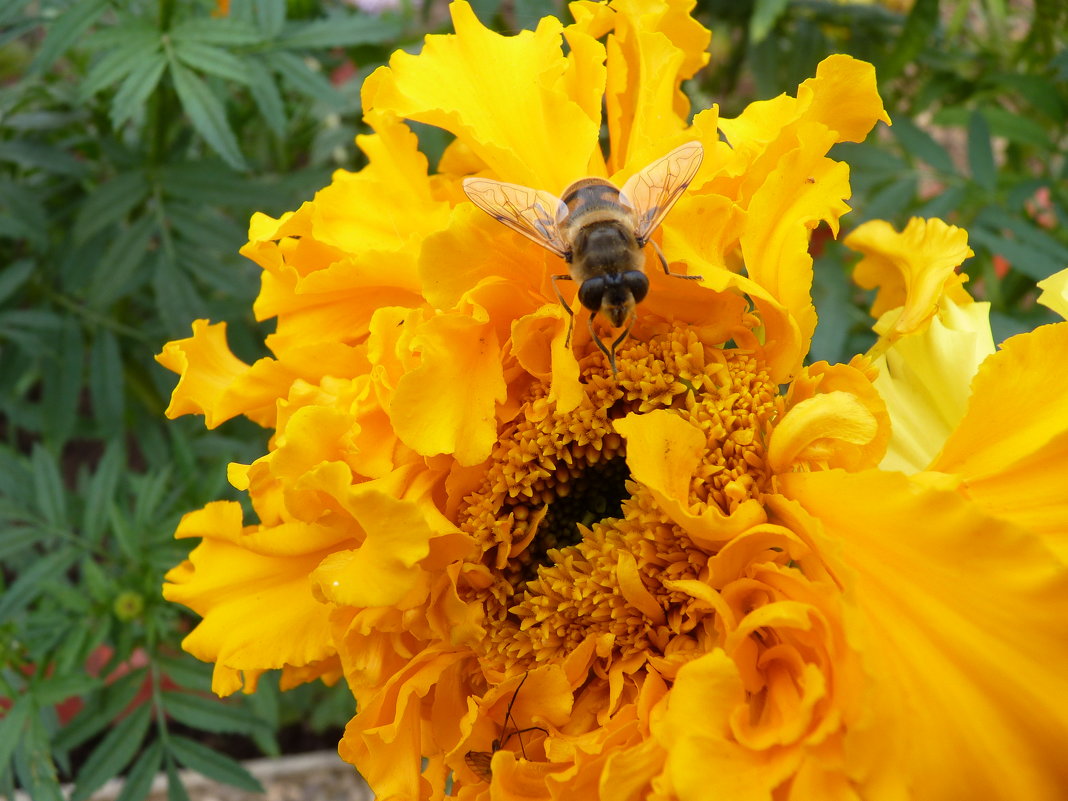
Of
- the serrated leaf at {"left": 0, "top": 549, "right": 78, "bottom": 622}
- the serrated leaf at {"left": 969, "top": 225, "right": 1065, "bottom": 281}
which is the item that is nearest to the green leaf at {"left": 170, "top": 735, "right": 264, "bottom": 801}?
the serrated leaf at {"left": 0, "top": 549, "right": 78, "bottom": 622}

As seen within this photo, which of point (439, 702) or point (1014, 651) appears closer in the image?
point (1014, 651)

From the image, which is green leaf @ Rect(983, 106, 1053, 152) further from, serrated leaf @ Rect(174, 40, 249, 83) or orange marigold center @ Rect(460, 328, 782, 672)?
serrated leaf @ Rect(174, 40, 249, 83)

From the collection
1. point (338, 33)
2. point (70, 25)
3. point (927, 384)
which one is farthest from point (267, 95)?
point (927, 384)

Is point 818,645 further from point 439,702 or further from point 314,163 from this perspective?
point 314,163

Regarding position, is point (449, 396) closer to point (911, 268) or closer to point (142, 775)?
point (911, 268)

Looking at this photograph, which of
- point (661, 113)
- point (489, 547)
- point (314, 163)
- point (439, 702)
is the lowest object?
point (314, 163)

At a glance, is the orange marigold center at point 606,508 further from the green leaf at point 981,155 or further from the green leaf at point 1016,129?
the green leaf at point 1016,129

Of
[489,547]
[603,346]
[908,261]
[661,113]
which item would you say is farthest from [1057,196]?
[489,547]
